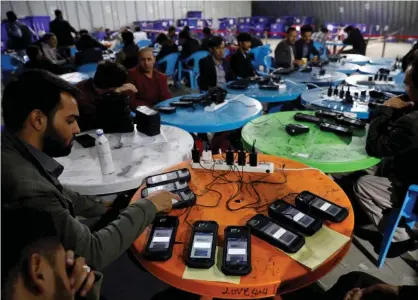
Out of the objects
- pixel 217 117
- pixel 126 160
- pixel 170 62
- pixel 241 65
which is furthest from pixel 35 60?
pixel 126 160

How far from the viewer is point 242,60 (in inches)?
183

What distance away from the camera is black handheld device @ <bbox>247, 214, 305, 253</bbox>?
1155 mm

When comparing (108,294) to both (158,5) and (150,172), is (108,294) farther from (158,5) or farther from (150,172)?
(158,5)

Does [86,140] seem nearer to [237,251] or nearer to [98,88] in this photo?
[98,88]

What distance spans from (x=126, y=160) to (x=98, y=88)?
37.8 inches

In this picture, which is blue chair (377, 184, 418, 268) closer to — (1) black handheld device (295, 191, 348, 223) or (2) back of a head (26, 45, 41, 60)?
(1) black handheld device (295, 191, 348, 223)

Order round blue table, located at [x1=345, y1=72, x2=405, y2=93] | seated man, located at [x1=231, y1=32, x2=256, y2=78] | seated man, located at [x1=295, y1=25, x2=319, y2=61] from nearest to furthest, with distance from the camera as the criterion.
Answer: round blue table, located at [x1=345, y1=72, x2=405, y2=93]
seated man, located at [x1=231, y1=32, x2=256, y2=78]
seated man, located at [x1=295, y1=25, x2=319, y2=61]

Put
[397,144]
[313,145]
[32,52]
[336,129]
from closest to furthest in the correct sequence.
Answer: [397,144]
[313,145]
[336,129]
[32,52]

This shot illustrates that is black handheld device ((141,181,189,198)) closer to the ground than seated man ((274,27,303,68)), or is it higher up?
closer to the ground

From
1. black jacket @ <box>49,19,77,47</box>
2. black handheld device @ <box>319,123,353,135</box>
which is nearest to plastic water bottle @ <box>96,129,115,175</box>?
Result: black handheld device @ <box>319,123,353,135</box>

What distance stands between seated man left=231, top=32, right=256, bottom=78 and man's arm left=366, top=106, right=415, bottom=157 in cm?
290

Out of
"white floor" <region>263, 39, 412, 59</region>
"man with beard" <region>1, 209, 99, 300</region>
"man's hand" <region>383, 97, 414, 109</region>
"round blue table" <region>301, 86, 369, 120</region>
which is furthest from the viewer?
"white floor" <region>263, 39, 412, 59</region>

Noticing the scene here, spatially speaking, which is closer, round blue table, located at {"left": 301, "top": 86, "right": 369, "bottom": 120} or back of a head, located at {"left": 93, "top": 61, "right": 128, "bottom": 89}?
back of a head, located at {"left": 93, "top": 61, "right": 128, "bottom": 89}

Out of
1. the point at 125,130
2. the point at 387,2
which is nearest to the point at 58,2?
the point at 125,130
